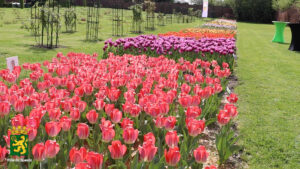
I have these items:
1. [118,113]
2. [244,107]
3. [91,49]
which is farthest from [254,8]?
[118,113]

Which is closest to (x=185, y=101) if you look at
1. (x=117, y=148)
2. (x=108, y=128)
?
(x=108, y=128)

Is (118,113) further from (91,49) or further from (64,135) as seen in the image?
(91,49)

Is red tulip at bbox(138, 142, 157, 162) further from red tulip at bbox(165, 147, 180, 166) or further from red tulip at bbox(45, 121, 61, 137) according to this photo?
red tulip at bbox(45, 121, 61, 137)

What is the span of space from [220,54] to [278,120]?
3.07 meters

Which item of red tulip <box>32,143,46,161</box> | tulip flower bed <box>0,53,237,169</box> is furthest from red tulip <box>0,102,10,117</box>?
red tulip <box>32,143,46,161</box>

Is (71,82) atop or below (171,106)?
atop

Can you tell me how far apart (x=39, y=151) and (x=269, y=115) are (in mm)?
4191

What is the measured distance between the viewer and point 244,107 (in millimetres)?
5340

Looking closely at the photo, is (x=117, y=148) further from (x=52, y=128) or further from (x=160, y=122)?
(x=160, y=122)

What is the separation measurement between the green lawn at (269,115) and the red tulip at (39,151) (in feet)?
7.59

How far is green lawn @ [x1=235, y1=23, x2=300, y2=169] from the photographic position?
3510 millimetres

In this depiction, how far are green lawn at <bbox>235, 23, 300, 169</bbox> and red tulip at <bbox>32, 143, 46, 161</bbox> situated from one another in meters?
2.31

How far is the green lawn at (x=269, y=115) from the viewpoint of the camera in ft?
11.5

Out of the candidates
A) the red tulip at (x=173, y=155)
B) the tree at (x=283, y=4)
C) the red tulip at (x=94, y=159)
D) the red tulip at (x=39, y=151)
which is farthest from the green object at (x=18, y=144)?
the tree at (x=283, y=4)
